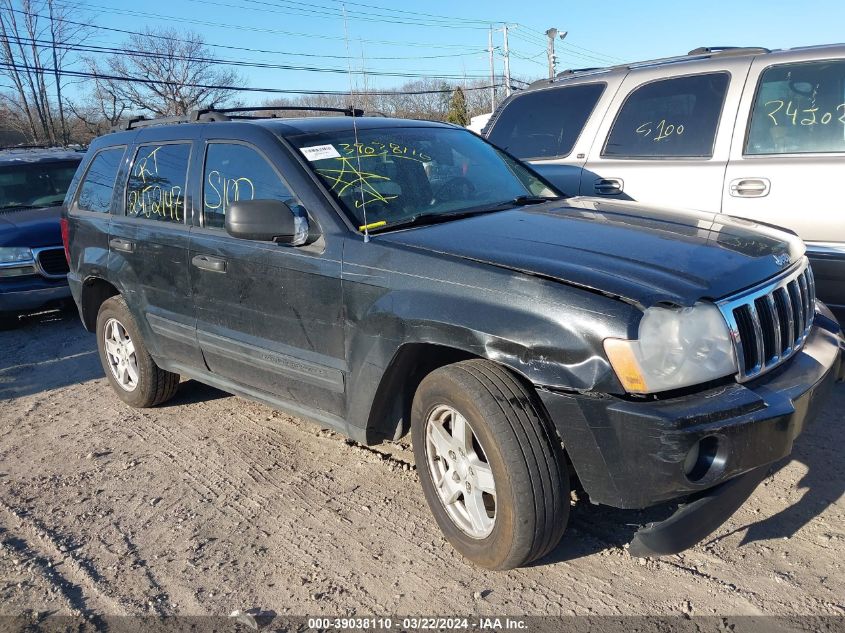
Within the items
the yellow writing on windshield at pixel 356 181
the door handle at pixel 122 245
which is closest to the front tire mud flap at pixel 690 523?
the yellow writing on windshield at pixel 356 181

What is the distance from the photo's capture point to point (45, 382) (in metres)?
5.97

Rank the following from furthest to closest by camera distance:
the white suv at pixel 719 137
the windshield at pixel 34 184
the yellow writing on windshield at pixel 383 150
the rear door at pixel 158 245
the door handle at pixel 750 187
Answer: the windshield at pixel 34 184 < the door handle at pixel 750 187 < the white suv at pixel 719 137 < the rear door at pixel 158 245 < the yellow writing on windshield at pixel 383 150

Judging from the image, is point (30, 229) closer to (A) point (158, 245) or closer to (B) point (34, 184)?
(B) point (34, 184)

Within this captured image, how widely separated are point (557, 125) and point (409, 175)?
103 inches

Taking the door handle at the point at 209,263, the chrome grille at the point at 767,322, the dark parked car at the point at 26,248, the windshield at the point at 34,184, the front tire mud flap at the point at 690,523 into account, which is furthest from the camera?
the windshield at the point at 34,184

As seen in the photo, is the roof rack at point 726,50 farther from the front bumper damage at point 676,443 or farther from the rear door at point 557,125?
the front bumper damage at point 676,443

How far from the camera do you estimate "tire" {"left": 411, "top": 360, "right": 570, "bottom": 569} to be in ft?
8.59

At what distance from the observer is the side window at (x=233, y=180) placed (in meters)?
3.70

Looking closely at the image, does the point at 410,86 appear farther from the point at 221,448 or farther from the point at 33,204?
the point at 221,448

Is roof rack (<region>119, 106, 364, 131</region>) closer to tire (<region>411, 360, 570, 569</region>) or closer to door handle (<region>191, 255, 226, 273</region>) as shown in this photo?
door handle (<region>191, 255, 226, 273</region>)

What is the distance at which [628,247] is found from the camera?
2.95m

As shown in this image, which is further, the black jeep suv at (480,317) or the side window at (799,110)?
the side window at (799,110)

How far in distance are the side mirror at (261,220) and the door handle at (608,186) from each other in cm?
283

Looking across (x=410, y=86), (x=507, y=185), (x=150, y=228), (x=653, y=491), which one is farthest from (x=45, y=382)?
(x=410, y=86)
